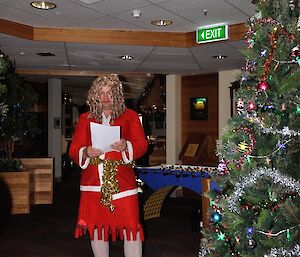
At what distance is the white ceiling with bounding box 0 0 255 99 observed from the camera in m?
4.33

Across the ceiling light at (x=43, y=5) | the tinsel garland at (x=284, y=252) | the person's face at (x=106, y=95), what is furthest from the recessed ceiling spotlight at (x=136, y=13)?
the tinsel garland at (x=284, y=252)

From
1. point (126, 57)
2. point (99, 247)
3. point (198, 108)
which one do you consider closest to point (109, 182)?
point (99, 247)

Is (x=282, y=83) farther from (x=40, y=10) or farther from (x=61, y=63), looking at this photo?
(x=61, y=63)

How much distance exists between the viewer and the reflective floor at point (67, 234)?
4375 mm

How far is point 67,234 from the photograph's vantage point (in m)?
5.13

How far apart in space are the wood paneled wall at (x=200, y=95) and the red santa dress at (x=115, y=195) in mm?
5688

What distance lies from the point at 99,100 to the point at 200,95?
5920 millimetres

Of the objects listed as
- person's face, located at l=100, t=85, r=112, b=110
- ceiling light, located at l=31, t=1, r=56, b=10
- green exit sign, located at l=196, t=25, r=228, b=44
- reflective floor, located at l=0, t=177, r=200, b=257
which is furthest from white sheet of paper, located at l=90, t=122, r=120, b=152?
green exit sign, located at l=196, t=25, r=228, b=44

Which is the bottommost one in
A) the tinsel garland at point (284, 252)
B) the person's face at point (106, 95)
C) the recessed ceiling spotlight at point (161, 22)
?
the tinsel garland at point (284, 252)

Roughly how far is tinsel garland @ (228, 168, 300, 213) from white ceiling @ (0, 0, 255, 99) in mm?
1435

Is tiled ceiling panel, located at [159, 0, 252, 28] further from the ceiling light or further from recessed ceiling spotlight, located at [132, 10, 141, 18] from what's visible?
the ceiling light

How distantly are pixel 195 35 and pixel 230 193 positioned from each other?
3.90 meters

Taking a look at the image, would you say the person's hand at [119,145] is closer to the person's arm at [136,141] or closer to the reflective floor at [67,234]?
the person's arm at [136,141]

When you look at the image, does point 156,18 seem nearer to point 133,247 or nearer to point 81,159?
point 81,159
